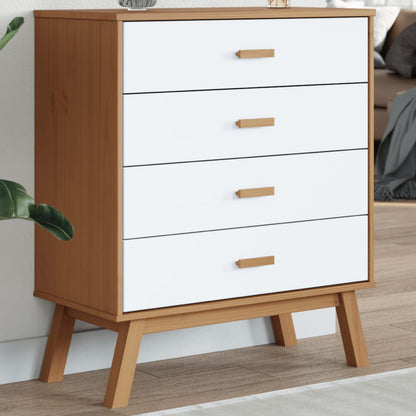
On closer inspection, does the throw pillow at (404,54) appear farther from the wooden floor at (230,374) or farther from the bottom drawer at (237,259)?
the bottom drawer at (237,259)

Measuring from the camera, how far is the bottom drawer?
2.01 meters

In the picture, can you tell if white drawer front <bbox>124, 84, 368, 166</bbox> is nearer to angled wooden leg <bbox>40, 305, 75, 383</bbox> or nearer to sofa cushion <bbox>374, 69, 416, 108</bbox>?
angled wooden leg <bbox>40, 305, 75, 383</bbox>

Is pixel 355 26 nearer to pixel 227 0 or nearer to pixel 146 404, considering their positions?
pixel 227 0

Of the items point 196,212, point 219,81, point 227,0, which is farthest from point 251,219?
point 227,0

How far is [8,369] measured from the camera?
2.21 m

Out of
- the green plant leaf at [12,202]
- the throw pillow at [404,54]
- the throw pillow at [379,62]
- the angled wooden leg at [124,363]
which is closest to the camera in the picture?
the green plant leaf at [12,202]

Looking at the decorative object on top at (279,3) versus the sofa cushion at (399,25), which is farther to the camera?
the sofa cushion at (399,25)

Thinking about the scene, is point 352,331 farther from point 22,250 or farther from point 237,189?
point 22,250

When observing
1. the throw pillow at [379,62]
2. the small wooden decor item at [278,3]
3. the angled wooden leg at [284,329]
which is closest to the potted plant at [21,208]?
the small wooden decor item at [278,3]

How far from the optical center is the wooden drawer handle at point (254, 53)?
2041 mm

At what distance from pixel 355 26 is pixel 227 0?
37 centimetres

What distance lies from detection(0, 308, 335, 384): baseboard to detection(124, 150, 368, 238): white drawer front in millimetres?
430

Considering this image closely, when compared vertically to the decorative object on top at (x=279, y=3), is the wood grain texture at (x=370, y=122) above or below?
below

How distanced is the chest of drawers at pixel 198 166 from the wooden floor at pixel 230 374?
8 centimetres
